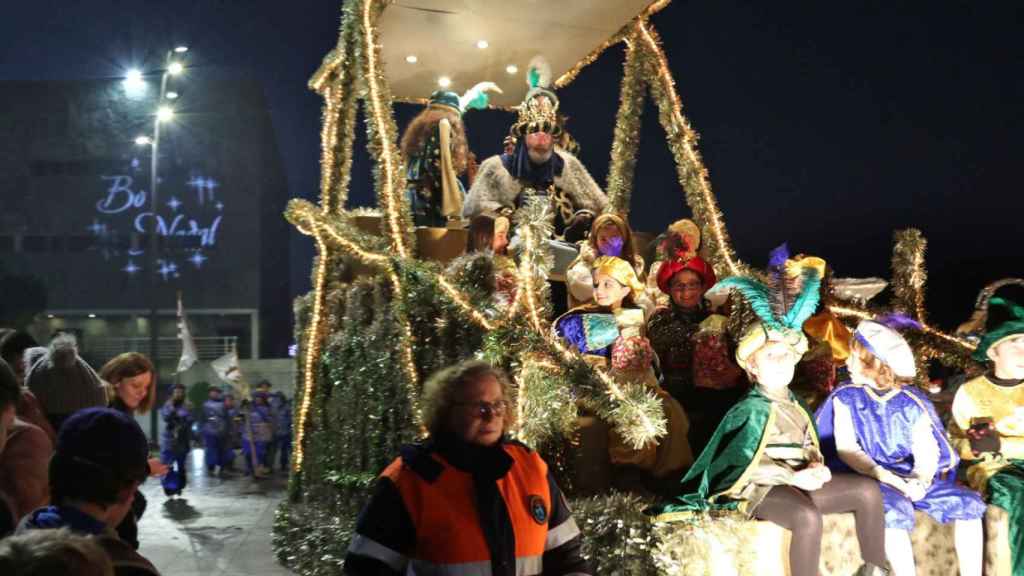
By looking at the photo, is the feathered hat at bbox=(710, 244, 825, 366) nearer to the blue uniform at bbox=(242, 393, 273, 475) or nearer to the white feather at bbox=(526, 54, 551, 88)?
the white feather at bbox=(526, 54, 551, 88)

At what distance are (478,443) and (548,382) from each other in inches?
88.2

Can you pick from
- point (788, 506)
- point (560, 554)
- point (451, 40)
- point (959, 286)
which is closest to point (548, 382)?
point (788, 506)

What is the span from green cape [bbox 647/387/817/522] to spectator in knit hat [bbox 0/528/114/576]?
11.4 ft

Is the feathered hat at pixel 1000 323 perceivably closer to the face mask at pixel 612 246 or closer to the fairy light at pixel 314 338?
the face mask at pixel 612 246

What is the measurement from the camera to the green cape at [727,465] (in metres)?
4.90

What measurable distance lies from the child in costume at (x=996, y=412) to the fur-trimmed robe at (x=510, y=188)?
4.38 metres

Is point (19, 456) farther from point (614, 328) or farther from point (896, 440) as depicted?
point (896, 440)

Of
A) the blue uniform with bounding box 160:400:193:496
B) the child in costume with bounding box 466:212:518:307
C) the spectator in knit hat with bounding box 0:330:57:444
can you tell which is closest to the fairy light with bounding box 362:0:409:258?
the child in costume with bounding box 466:212:518:307

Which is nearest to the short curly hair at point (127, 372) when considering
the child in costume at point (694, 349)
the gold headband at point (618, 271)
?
the gold headband at point (618, 271)

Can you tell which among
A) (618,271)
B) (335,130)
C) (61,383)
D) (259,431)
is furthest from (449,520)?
(259,431)

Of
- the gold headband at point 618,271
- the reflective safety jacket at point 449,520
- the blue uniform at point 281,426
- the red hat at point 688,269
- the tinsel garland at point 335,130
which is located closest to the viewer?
the reflective safety jacket at point 449,520

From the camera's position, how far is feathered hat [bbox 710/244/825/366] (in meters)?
5.16

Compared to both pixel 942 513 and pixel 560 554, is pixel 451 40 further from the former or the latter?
pixel 560 554

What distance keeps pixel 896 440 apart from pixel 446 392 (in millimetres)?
3287
